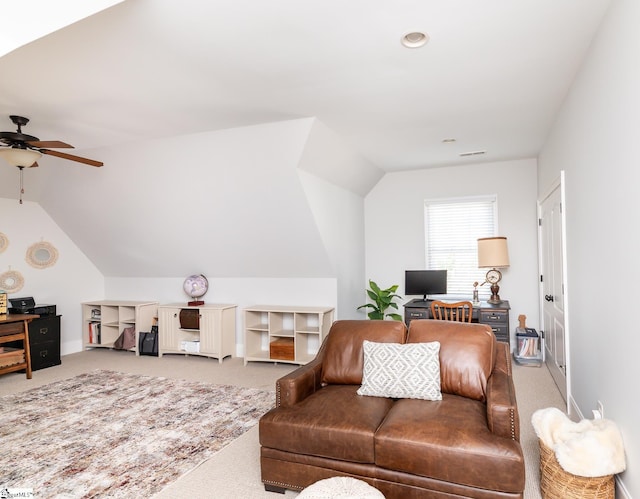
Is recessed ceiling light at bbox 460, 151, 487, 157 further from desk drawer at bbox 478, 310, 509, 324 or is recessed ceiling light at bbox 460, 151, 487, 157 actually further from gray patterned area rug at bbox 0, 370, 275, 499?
gray patterned area rug at bbox 0, 370, 275, 499

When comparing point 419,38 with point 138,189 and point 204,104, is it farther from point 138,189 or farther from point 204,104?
point 138,189

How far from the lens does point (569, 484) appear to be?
211 cm

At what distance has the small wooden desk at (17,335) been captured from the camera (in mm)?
4699

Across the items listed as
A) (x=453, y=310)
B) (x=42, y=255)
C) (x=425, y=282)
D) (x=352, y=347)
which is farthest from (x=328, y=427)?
(x=42, y=255)

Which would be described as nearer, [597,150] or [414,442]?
[414,442]

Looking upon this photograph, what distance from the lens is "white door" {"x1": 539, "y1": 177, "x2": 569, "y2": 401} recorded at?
145 inches

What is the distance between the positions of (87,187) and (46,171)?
20.9 inches

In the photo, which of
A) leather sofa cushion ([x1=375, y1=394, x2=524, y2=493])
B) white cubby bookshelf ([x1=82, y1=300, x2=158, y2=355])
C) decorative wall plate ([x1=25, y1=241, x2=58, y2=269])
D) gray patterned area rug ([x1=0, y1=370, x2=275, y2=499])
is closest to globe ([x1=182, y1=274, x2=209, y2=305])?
white cubby bookshelf ([x1=82, y1=300, x2=158, y2=355])

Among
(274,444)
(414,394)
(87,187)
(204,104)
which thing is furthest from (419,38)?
(87,187)

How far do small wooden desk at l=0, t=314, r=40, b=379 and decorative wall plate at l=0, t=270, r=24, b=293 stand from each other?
2.23 ft

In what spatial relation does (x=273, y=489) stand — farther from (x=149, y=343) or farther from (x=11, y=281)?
(x=11, y=281)

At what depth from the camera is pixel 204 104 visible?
11.4 ft

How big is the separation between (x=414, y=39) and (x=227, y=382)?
3.74 m

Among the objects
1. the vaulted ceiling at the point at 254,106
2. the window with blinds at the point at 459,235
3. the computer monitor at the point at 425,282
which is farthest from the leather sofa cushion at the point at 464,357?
the window with blinds at the point at 459,235
